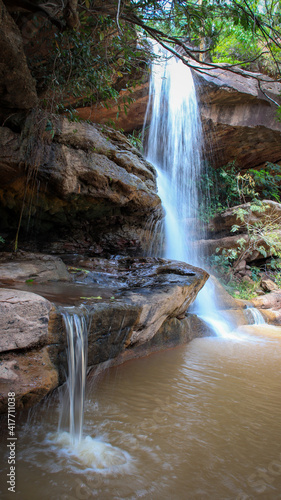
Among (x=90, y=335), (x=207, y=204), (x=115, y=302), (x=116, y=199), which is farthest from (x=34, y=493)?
(x=207, y=204)

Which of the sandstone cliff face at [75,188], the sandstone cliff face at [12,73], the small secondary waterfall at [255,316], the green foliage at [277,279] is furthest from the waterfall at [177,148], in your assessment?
the sandstone cliff face at [12,73]

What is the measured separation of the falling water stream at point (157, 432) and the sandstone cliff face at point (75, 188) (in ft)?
12.2

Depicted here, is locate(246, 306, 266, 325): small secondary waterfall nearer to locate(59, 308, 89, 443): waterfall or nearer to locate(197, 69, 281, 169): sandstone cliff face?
locate(59, 308, 89, 443): waterfall

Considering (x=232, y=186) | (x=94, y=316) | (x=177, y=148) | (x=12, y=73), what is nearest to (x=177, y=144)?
(x=177, y=148)

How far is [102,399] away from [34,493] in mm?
1205

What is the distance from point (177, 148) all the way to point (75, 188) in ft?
23.2

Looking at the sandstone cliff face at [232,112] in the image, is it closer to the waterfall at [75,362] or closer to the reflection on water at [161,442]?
the waterfall at [75,362]

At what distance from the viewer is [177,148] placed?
11.3 metres

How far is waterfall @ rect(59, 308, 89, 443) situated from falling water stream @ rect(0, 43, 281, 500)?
10 mm

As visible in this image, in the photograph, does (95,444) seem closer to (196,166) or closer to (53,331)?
(53,331)

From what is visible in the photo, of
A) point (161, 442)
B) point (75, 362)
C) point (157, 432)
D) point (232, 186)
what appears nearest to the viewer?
point (161, 442)

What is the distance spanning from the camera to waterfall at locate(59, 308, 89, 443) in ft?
8.17

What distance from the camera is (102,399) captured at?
2.77m

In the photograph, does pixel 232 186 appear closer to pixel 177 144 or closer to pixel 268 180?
pixel 268 180
